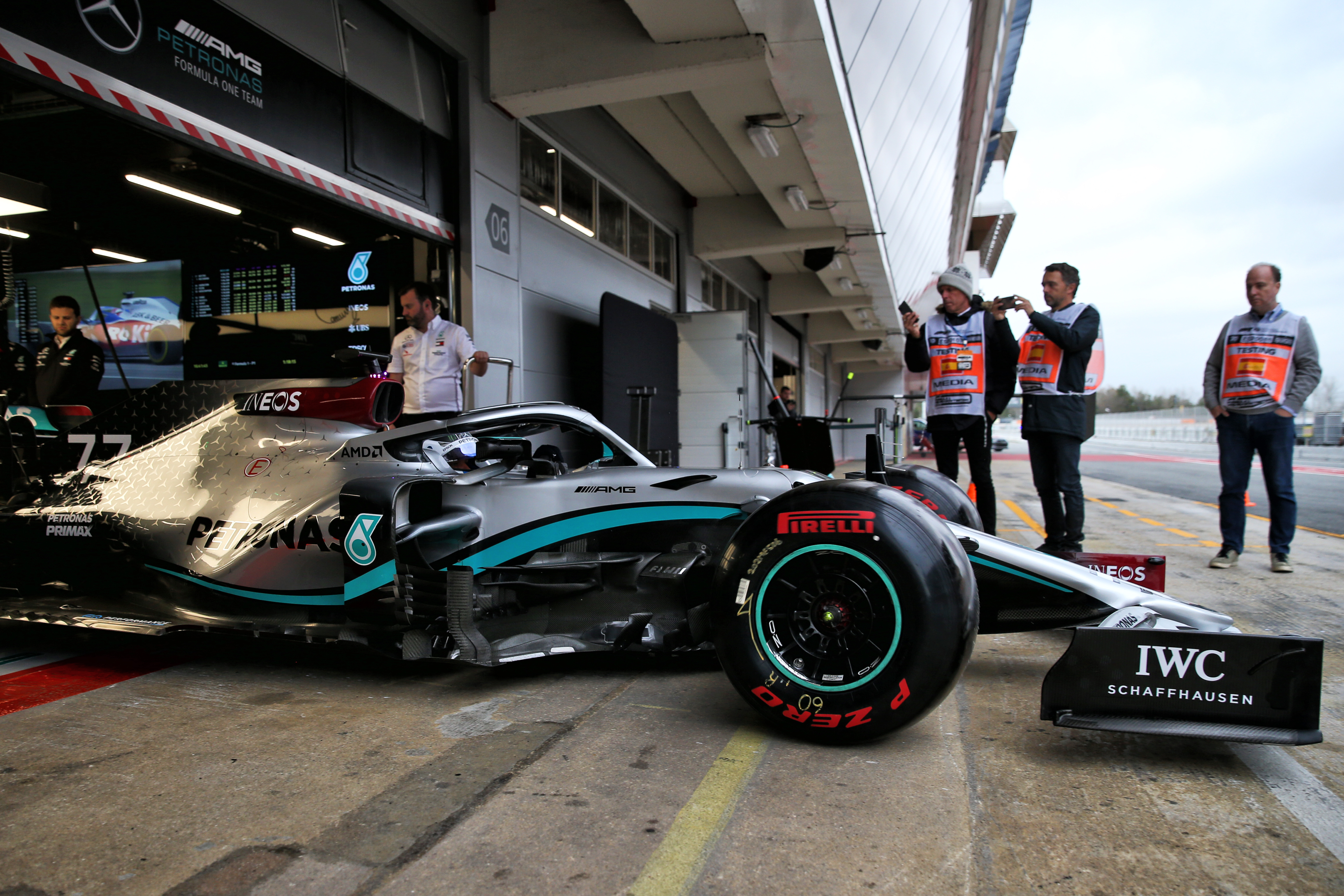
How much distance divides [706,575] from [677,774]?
2.91 feet

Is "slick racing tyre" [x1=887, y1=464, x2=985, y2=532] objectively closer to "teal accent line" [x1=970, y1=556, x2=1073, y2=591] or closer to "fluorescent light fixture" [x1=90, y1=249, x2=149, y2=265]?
"teal accent line" [x1=970, y1=556, x2=1073, y2=591]

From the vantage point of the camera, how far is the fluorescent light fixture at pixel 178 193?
242 inches

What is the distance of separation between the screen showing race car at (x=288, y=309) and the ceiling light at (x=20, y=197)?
48.8 inches

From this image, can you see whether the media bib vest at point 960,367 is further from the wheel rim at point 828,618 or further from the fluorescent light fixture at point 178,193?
the fluorescent light fixture at point 178,193

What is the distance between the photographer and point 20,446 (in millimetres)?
3639

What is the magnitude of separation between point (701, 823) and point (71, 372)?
5280mm

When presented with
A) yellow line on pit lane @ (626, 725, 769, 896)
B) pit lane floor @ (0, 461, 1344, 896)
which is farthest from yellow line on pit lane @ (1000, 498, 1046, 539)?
yellow line on pit lane @ (626, 725, 769, 896)

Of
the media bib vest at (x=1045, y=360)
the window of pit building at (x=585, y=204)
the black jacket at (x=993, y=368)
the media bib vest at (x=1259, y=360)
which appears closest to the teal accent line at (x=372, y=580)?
the black jacket at (x=993, y=368)

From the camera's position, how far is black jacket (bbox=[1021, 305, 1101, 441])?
446 centimetres

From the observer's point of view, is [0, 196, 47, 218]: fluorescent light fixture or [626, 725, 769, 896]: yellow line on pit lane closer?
[626, 725, 769, 896]: yellow line on pit lane

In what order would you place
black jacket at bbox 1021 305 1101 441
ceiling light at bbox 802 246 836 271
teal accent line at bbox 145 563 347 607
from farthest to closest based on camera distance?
ceiling light at bbox 802 246 836 271
black jacket at bbox 1021 305 1101 441
teal accent line at bbox 145 563 347 607

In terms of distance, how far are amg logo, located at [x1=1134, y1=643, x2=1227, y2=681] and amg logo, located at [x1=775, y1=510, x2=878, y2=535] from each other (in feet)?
2.46

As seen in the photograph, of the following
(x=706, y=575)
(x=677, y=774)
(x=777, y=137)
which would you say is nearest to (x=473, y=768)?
(x=677, y=774)

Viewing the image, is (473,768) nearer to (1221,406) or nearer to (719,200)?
(1221,406)
